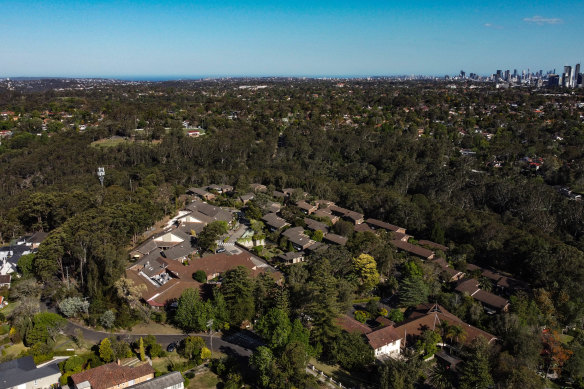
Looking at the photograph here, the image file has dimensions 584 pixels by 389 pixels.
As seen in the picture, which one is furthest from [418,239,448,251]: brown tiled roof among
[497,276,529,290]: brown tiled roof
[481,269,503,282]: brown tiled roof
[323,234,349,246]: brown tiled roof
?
[323,234,349,246]: brown tiled roof

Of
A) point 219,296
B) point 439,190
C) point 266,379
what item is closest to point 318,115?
point 439,190

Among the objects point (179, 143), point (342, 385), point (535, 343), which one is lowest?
point (342, 385)

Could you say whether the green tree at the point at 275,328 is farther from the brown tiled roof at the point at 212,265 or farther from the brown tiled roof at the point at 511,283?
the brown tiled roof at the point at 511,283

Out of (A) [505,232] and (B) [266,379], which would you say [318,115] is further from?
(B) [266,379]

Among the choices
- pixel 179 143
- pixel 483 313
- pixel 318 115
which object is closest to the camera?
pixel 483 313

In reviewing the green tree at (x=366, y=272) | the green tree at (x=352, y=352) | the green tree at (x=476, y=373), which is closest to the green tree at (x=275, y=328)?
the green tree at (x=352, y=352)

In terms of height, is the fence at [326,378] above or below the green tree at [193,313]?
below

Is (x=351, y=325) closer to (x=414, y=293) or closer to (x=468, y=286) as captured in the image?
(x=414, y=293)
